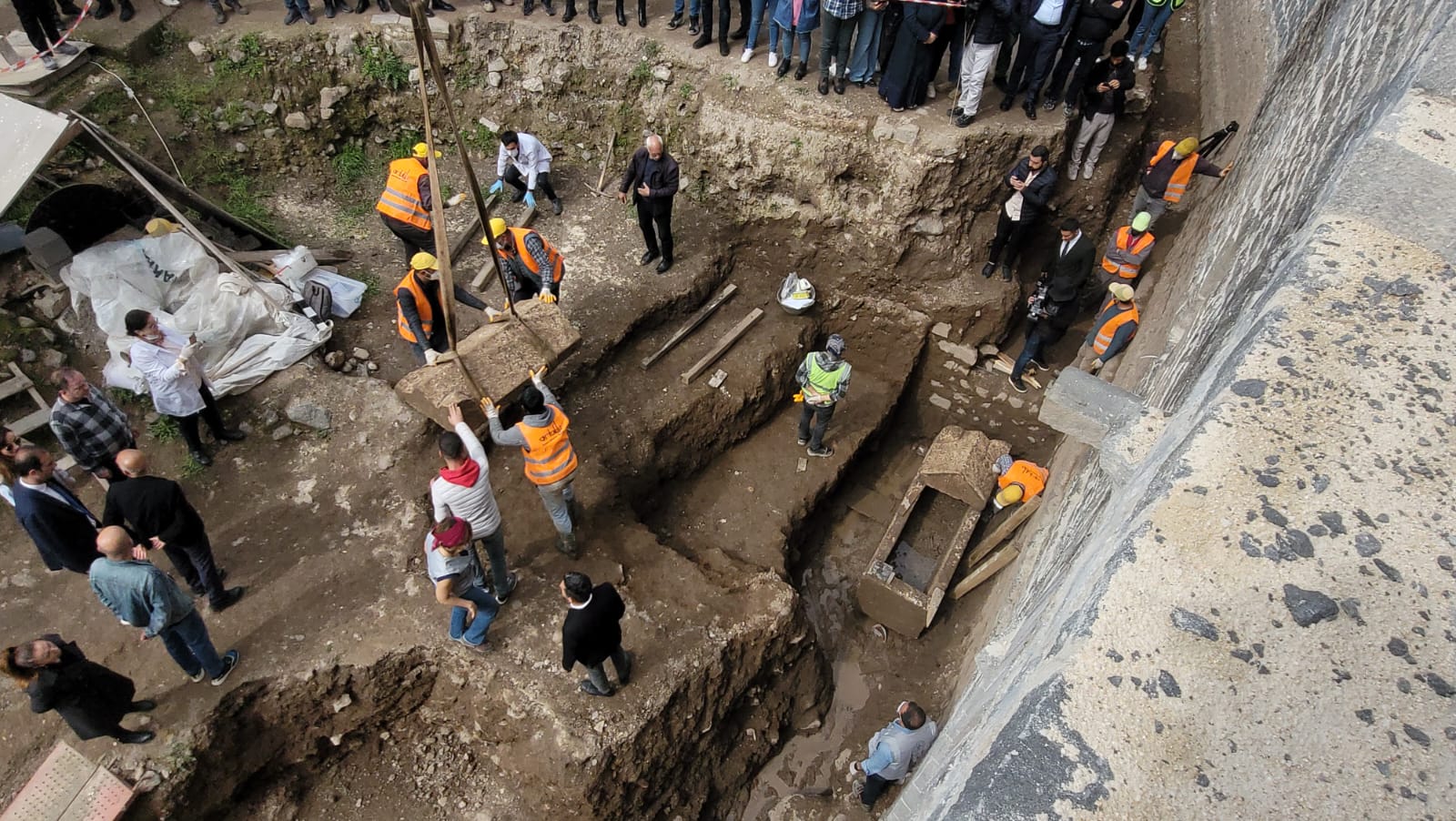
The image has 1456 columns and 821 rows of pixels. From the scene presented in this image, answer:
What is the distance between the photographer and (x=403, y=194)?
711cm

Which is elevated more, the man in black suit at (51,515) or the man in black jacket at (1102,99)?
the man in black jacket at (1102,99)

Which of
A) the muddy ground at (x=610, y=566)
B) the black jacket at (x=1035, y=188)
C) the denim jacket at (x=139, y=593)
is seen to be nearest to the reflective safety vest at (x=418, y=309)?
the muddy ground at (x=610, y=566)

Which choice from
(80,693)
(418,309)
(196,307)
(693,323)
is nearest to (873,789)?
(693,323)

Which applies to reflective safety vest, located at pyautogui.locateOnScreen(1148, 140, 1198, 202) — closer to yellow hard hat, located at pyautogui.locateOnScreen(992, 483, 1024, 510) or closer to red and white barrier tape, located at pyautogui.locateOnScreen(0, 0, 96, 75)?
yellow hard hat, located at pyautogui.locateOnScreen(992, 483, 1024, 510)

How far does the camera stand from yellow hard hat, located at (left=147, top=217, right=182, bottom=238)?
661 centimetres

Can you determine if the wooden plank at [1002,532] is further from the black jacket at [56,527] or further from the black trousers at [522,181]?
the black jacket at [56,527]

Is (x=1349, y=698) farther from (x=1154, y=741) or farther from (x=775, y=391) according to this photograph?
(x=775, y=391)

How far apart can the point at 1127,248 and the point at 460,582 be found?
23.1ft

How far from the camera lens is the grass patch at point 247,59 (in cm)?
876

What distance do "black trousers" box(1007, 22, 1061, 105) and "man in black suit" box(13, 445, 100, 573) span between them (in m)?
8.83

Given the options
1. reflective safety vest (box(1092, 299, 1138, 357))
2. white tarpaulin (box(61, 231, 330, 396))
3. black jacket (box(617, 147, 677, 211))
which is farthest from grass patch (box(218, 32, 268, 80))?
reflective safety vest (box(1092, 299, 1138, 357))

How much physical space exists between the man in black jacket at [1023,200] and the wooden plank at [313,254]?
701 cm

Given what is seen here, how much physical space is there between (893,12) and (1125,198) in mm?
3521

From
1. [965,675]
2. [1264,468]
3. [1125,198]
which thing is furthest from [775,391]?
[1264,468]
